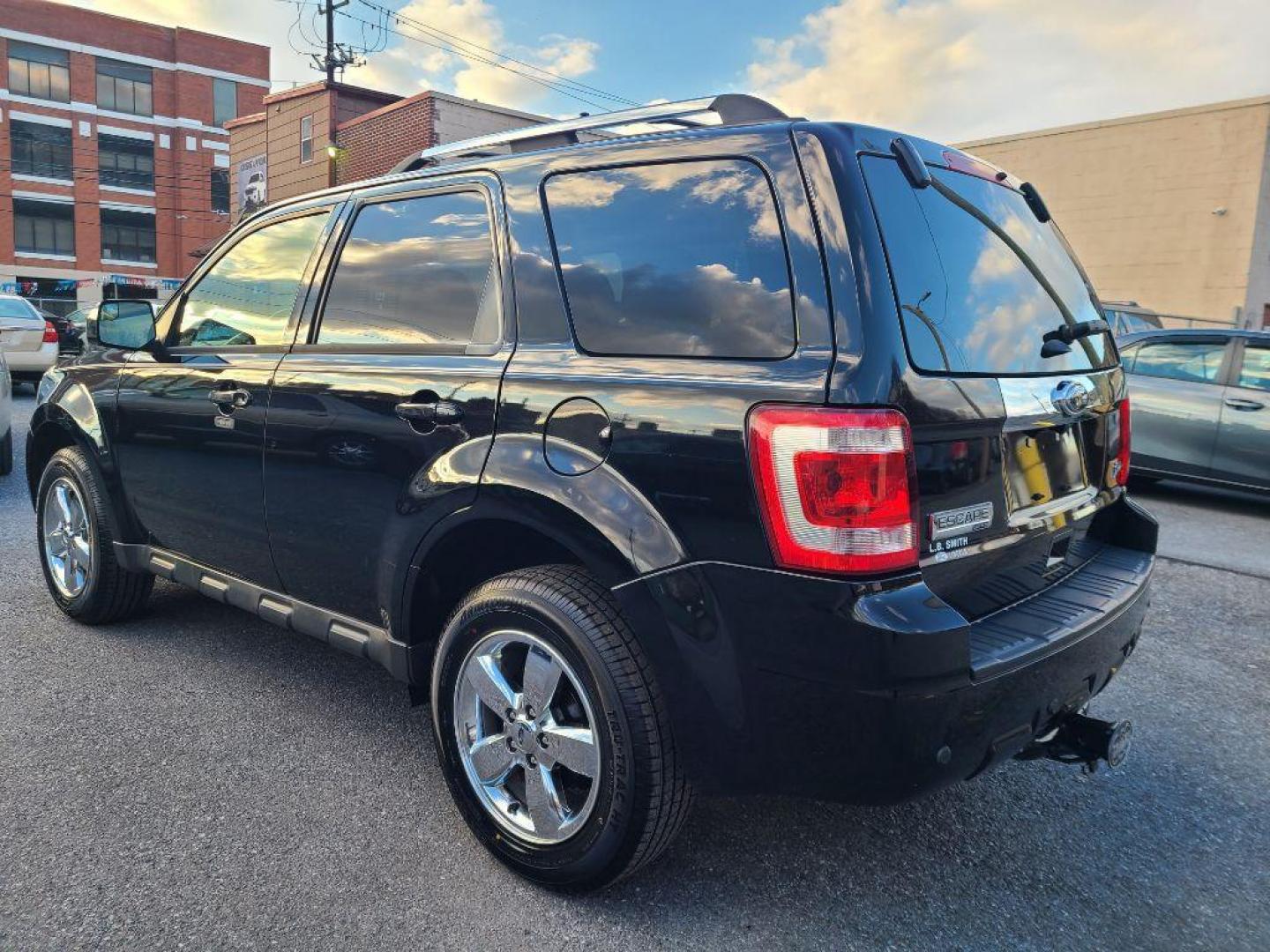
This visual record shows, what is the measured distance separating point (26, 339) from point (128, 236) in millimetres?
38521

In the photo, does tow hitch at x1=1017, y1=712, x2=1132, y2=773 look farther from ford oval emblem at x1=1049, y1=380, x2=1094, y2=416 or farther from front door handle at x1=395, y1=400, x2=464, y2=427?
front door handle at x1=395, y1=400, x2=464, y2=427

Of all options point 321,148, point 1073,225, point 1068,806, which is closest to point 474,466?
point 1068,806

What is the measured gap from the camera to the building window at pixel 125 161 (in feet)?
155

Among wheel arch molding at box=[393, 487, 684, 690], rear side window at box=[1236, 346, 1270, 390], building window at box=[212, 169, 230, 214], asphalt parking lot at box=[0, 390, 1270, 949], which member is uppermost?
building window at box=[212, 169, 230, 214]

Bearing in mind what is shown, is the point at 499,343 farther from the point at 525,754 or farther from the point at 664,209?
the point at 525,754

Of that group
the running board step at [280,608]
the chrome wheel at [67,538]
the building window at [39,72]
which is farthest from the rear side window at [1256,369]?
the building window at [39,72]

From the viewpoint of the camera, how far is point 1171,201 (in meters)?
23.0

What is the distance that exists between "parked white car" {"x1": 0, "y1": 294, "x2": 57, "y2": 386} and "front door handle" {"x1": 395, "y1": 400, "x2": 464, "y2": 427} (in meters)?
14.7

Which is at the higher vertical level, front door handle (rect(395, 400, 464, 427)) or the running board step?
front door handle (rect(395, 400, 464, 427))

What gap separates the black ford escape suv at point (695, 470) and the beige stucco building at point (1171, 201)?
67.0ft

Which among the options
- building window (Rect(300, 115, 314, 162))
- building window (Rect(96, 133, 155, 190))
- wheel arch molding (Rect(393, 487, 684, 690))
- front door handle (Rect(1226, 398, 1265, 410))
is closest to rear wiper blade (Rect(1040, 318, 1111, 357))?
wheel arch molding (Rect(393, 487, 684, 690))

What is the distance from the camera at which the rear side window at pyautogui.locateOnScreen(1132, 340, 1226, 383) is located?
7.89 m

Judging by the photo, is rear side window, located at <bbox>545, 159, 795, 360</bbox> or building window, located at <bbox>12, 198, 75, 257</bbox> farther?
building window, located at <bbox>12, 198, 75, 257</bbox>

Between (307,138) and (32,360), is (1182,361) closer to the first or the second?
(32,360)
